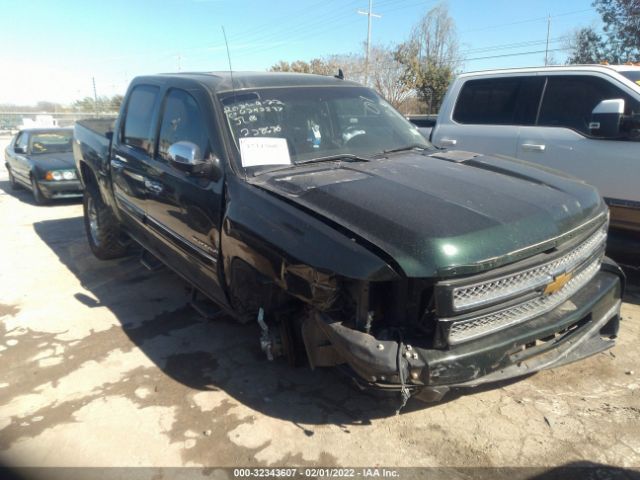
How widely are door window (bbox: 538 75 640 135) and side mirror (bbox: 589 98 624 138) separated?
31cm

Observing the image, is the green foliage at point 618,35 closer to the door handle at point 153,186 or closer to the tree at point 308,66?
the tree at point 308,66

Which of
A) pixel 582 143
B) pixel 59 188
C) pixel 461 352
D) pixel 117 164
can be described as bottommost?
pixel 59 188

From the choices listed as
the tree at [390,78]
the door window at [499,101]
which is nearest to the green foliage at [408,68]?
the tree at [390,78]

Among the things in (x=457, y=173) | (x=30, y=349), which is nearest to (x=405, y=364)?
(x=457, y=173)

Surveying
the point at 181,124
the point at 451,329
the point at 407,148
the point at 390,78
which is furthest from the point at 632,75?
the point at 390,78

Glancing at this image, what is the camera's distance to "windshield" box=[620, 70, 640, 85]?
4.49 m

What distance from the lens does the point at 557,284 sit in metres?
2.49

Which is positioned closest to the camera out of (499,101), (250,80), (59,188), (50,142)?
(250,80)

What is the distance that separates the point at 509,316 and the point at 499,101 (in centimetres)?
370

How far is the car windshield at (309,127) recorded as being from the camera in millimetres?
3152

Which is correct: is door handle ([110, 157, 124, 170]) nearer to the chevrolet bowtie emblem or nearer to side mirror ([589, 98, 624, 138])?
the chevrolet bowtie emblem

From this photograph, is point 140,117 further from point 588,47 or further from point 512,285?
point 588,47

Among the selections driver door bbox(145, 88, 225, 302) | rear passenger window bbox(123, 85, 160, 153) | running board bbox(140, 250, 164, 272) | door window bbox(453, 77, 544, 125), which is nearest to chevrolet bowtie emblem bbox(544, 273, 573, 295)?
driver door bbox(145, 88, 225, 302)

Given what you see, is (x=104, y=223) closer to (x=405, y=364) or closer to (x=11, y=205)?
(x=405, y=364)
